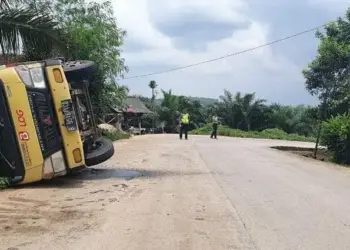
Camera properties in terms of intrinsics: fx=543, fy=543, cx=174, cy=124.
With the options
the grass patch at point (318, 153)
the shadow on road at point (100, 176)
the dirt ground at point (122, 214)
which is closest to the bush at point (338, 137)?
the grass patch at point (318, 153)

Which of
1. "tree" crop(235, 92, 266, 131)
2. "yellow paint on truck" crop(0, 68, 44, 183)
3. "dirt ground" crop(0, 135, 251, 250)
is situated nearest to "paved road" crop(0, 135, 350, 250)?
"dirt ground" crop(0, 135, 251, 250)

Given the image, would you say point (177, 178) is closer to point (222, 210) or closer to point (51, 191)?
point (51, 191)

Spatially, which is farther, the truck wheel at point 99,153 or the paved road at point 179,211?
the truck wheel at point 99,153

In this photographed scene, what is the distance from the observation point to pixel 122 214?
25.8ft

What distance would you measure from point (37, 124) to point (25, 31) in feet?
9.76

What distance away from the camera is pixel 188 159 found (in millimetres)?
16672

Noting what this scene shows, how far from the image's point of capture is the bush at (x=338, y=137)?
66.9 feet

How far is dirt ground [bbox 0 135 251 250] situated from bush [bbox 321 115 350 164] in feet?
32.2

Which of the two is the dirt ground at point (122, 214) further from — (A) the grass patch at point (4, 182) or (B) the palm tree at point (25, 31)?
(B) the palm tree at point (25, 31)

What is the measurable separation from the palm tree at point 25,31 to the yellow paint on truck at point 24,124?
6.97 ft

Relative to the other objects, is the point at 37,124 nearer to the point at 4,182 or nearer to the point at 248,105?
the point at 4,182

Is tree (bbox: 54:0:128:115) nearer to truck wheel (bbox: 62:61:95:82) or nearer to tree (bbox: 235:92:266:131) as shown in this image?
truck wheel (bbox: 62:61:95:82)

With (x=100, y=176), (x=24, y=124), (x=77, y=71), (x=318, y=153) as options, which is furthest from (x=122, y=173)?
(x=318, y=153)

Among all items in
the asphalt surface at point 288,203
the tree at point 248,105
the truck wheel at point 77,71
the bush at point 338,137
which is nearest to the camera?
the asphalt surface at point 288,203
